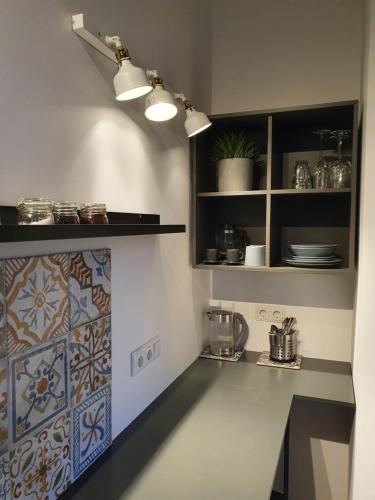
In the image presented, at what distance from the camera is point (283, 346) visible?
6.94 feet

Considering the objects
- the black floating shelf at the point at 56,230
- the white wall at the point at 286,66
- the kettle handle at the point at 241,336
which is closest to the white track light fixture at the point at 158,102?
the black floating shelf at the point at 56,230

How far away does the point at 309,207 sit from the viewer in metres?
Answer: 2.10

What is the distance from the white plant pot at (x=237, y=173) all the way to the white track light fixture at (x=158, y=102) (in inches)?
24.6

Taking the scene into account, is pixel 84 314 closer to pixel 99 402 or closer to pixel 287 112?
pixel 99 402

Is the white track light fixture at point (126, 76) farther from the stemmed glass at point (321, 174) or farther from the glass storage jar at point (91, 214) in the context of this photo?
the stemmed glass at point (321, 174)

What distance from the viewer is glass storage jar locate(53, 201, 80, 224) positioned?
0.92 metres

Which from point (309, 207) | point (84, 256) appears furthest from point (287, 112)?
point (84, 256)

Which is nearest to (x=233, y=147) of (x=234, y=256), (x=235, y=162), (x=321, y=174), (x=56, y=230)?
(x=235, y=162)

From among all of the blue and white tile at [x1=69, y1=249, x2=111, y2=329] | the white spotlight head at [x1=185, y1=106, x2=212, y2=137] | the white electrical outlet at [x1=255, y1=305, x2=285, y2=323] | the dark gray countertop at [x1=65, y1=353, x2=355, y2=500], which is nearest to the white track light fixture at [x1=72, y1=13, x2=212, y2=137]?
the white spotlight head at [x1=185, y1=106, x2=212, y2=137]

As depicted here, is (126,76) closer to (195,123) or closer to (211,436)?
(195,123)

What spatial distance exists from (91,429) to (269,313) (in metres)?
1.33

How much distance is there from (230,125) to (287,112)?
340 mm

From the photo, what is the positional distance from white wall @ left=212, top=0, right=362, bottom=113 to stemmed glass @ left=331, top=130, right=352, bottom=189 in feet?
1.18

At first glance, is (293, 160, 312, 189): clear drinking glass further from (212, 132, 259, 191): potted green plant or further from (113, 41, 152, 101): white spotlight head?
Answer: (113, 41, 152, 101): white spotlight head
